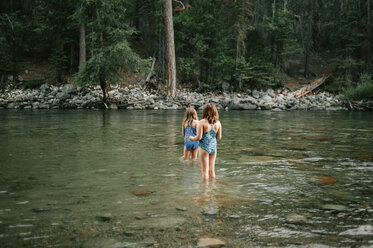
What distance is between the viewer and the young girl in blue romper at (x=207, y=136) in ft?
18.2

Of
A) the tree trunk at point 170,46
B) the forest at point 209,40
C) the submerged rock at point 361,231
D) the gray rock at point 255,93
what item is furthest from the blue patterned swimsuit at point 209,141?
the gray rock at point 255,93

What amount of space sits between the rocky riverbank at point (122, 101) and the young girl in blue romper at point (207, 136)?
61.1ft

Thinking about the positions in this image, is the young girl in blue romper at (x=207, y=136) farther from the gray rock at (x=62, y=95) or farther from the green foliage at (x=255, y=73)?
the green foliage at (x=255, y=73)

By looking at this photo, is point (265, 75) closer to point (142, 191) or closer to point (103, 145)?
point (103, 145)

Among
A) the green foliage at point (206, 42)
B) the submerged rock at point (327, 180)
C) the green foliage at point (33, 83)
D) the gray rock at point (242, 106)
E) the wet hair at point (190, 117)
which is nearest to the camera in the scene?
the submerged rock at point (327, 180)

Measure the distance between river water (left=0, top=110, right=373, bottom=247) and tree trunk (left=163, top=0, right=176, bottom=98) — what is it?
17.1m

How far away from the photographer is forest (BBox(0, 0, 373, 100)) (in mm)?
28984

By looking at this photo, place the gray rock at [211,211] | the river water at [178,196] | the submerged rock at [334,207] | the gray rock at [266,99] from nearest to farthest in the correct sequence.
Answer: the river water at [178,196] → the gray rock at [211,211] → the submerged rock at [334,207] → the gray rock at [266,99]

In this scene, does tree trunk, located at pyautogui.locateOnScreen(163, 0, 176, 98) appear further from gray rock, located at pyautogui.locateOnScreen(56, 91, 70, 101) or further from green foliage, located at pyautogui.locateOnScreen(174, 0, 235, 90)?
gray rock, located at pyautogui.locateOnScreen(56, 91, 70, 101)

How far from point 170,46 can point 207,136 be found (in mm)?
20110

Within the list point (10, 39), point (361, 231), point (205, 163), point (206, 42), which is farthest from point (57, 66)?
point (361, 231)

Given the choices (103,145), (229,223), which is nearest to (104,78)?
(103,145)

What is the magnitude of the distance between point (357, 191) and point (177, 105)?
20382 millimetres

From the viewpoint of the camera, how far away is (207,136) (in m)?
5.59
